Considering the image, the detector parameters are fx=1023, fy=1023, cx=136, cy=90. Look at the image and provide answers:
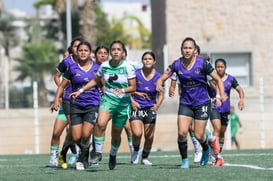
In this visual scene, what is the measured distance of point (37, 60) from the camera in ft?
129

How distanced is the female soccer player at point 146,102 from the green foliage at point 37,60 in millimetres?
14634

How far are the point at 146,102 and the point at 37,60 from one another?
2111 cm

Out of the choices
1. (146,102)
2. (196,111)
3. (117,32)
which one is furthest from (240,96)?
(117,32)

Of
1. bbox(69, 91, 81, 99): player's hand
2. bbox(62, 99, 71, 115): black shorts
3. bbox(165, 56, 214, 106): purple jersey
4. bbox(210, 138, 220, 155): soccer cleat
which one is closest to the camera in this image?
bbox(69, 91, 81, 99): player's hand

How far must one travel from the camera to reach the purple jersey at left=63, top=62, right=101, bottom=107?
16.3m

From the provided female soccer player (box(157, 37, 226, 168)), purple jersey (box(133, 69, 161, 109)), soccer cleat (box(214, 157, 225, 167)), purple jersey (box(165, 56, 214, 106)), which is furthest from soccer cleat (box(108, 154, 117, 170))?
purple jersey (box(133, 69, 161, 109))

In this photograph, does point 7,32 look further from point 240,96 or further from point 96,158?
point 96,158

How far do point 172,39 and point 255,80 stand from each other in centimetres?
344

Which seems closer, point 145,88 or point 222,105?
point 145,88

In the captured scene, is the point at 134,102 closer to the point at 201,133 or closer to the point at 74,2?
Result: the point at 201,133

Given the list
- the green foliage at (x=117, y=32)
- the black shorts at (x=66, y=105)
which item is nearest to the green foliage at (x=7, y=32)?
the green foliage at (x=117, y=32)

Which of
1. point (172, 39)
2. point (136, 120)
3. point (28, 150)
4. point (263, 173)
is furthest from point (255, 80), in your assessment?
point (263, 173)

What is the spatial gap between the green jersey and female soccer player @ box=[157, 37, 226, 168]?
1.83 feet

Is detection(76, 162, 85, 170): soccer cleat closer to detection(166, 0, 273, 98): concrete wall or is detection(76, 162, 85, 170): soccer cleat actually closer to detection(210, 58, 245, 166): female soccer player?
detection(210, 58, 245, 166): female soccer player
